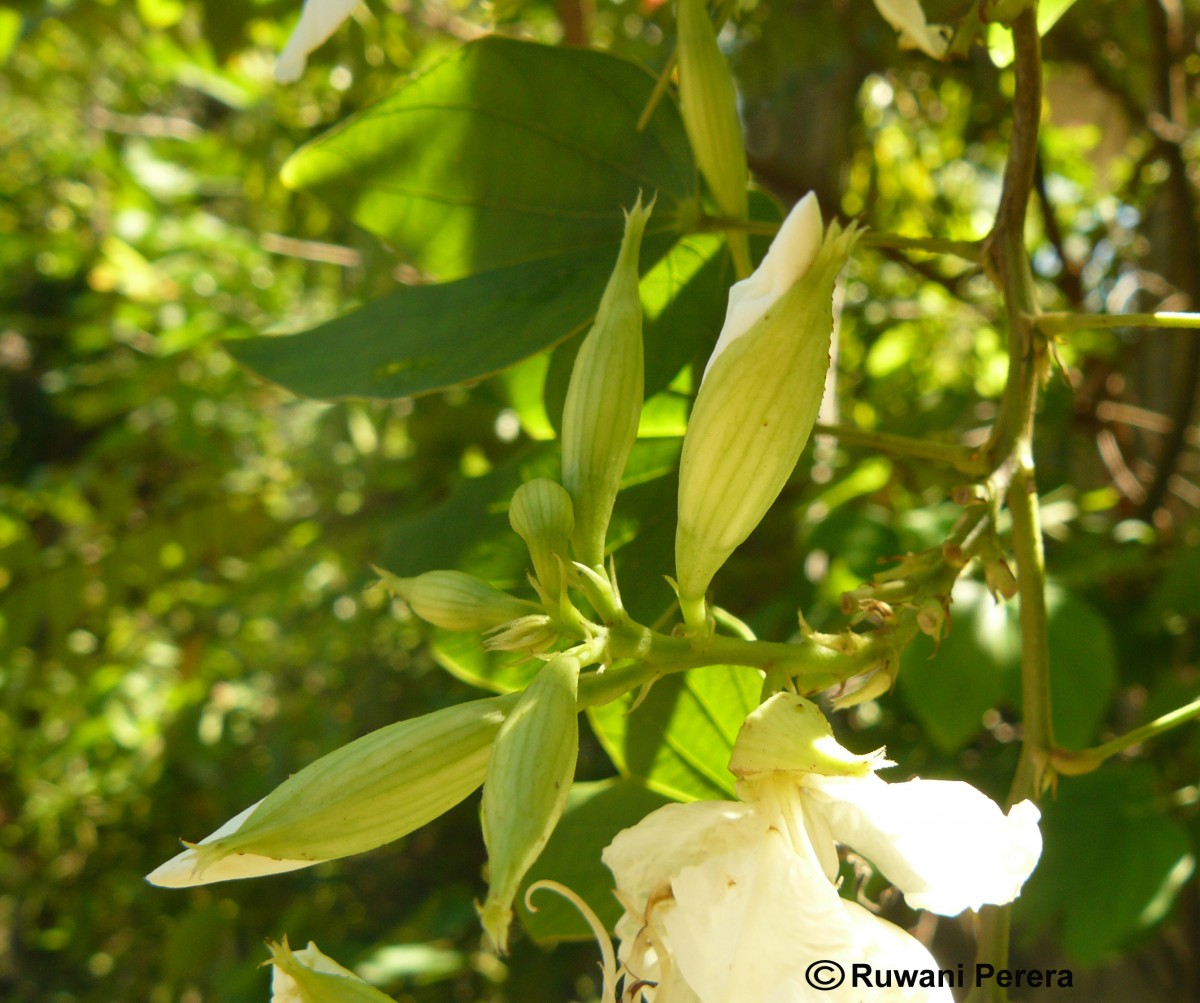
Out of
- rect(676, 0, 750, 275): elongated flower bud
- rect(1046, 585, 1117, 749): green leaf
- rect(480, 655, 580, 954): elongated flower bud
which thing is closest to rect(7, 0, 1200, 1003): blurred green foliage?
rect(1046, 585, 1117, 749): green leaf

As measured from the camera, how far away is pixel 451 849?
189 centimetres

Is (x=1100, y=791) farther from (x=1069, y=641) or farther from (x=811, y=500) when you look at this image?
(x=811, y=500)

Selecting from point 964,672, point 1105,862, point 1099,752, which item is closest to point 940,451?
point 1099,752

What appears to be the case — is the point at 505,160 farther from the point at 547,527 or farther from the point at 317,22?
the point at 547,527

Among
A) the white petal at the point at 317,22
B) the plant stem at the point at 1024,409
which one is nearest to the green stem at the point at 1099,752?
the plant stem at the point at 1024,409

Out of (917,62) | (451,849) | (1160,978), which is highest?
(917,62)

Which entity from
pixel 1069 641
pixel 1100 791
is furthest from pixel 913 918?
pixel 1069 641

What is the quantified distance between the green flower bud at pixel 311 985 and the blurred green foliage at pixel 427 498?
21cm

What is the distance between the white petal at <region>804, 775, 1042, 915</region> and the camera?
1.27 ft

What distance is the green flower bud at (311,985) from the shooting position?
1.43ft

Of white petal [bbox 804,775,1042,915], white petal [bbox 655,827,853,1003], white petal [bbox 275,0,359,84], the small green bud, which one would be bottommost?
white petal [bbox 655,827,853,1003]

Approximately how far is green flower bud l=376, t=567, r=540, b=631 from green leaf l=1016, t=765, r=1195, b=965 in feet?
2.57

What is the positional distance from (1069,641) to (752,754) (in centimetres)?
67

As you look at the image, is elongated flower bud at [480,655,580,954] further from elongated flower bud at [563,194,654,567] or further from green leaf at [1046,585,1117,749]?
green leaf at [1046,585,1117,749]
